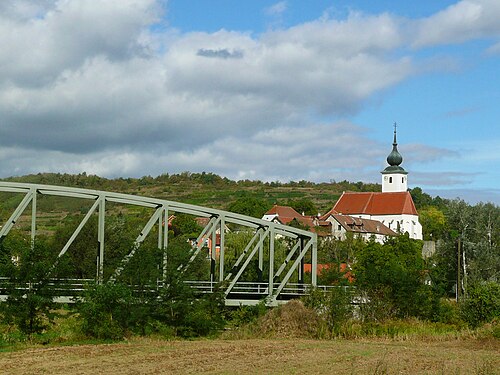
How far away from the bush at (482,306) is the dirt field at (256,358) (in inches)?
416

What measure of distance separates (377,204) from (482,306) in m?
119

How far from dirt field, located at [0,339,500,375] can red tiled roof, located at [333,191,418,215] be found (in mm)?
126886

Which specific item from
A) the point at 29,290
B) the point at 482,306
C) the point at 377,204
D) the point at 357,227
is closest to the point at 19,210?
the point at 29,290

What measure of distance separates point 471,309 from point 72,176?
150 m

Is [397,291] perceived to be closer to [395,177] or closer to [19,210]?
[19,210]

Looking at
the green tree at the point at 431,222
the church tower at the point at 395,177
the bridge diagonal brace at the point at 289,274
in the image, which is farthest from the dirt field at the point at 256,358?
the church tower at the point at 395,177

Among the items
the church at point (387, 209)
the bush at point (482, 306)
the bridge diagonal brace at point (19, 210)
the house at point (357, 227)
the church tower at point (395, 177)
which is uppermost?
the church tower at point (395, 177)

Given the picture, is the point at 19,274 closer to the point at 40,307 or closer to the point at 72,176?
the point at 40,307

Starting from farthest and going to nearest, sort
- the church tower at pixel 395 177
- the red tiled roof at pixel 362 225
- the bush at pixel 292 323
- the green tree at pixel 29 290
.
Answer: the church tower at pixel 395 177, the red tiled roof at pixel 362 225, the bush at pixel 292 323, the green tree at pixel 29 290

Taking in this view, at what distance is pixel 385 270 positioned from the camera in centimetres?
4362

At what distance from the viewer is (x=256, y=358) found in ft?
82.0

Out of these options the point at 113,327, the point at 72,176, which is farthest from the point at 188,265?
the point at 72,176

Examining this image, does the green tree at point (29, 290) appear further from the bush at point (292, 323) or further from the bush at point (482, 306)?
the bush at point (482, 306)

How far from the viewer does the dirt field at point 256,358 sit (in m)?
22.0
